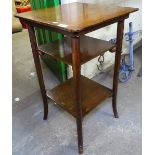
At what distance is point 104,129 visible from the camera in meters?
1.61

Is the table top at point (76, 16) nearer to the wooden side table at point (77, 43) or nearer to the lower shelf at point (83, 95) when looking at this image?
the wooden side table at point (77, 43)

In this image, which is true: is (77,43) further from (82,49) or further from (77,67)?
(82,49)

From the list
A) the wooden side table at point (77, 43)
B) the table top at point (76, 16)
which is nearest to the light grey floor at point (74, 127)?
the wooden side table at point (77, 43)

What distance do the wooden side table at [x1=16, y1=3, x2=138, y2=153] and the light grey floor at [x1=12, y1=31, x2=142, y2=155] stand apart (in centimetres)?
18

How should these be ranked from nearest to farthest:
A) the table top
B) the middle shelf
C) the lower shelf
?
1. the table top
2. the middle shelf
3. the lower shelf

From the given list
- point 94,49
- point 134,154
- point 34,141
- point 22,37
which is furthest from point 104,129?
point 22,37

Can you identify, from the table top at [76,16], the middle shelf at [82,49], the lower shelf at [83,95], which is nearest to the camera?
the table top at [76,16]

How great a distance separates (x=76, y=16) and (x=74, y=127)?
35.8 inches

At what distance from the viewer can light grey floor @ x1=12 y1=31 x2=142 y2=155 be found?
1.46 m

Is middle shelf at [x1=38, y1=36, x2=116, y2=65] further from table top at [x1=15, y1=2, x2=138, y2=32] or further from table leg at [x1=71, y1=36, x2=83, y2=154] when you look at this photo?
table top at [x1=15, y1=2, x2=138, y2=32]

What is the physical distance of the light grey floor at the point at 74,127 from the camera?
1.46m

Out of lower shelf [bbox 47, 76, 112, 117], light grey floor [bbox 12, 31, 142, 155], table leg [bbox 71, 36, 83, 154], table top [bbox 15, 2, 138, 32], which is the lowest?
light grey floor [bbox 12, 31, 142, 155]

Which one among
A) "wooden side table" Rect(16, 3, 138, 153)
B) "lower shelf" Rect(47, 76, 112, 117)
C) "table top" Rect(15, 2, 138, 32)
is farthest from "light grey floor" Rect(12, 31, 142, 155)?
"table top" Rect(15, 2, 138, 32)
